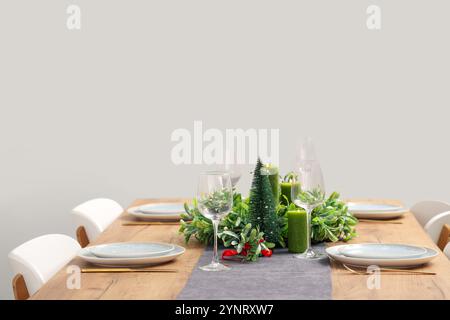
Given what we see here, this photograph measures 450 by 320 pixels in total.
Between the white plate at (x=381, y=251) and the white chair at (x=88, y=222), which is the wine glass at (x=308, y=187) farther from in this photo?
the white chair at (x=88, y=222)

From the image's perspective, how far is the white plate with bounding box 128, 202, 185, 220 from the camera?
279cm

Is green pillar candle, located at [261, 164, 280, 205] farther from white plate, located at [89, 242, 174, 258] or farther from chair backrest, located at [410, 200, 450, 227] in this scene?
chair backrest, located at [410, 200, 450, 227]

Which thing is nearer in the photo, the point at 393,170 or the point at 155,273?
the point at 155,273

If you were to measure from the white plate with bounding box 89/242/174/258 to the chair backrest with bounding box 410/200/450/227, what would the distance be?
1.61 meters

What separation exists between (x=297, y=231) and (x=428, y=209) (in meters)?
1.47

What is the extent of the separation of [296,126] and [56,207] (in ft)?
4.94

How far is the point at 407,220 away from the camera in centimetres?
280

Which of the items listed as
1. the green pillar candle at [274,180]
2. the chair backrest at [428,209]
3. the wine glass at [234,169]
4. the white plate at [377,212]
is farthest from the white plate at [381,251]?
the chair backrest at [428,209]

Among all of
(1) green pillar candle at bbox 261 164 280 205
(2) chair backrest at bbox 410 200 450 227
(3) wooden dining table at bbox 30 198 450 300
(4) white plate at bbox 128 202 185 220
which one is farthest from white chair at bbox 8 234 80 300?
(2) chair backrest at bbox 410 200 450 227

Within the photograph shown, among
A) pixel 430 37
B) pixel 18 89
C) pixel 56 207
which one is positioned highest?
pixel 430 37

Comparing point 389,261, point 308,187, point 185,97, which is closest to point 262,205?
point 308,187

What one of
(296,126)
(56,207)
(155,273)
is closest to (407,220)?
(155,273)

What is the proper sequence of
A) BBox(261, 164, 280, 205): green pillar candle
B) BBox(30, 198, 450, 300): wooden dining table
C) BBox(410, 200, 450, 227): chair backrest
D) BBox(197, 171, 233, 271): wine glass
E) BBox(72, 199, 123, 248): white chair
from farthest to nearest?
BBox(410, 200, 450, 227): chair backrest < BBox(72, 199, 123, 248): white chair < BBox(261, 164, 280, 205): green pillar candle < BBox(197, 171, 233, 271): wine glass < BBox(30, 198, 450, 300): wooden dining table

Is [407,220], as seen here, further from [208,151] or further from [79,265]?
[208,151]
